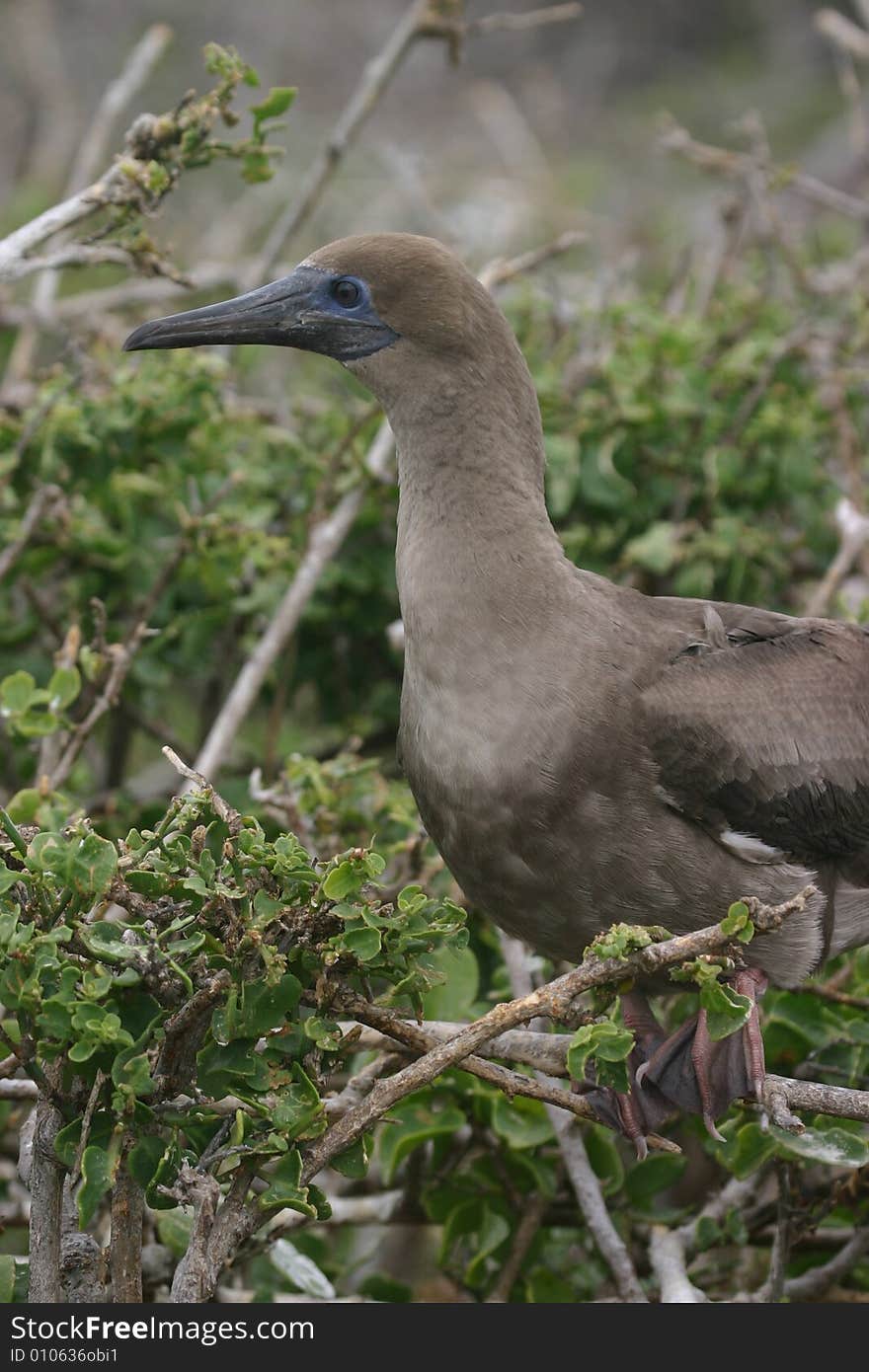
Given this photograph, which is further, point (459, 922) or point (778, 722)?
point (778, 722)

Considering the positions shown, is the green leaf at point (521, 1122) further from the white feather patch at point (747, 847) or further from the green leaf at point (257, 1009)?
the green leaf at point (257, 1009)

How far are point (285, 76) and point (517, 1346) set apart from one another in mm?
13637

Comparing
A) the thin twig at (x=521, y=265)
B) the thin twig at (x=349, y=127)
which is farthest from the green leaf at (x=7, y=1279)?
the thin twig at (x=349, y=127)

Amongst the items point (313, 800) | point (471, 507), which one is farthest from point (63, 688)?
point (471, 507)

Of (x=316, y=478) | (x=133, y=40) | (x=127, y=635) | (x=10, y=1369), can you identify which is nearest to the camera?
(x=10, y=1369)

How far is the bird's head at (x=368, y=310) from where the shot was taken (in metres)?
3.88

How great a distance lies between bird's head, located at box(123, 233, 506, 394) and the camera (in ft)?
12.7

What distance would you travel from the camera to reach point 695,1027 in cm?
366

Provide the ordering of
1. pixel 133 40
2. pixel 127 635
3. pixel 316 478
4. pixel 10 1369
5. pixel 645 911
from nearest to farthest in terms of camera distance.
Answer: pixel 10 1369, pixel 645 911, pixel 127 635, pixel 316 478, pixel 133 40

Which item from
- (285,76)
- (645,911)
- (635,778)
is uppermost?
(285,76)

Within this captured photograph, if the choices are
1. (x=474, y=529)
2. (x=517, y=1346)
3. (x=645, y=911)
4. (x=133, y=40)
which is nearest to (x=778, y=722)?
(x=645, y=911)

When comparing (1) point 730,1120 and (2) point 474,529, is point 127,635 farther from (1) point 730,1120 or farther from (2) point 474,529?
(1) point 730,1120

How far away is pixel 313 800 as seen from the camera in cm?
410

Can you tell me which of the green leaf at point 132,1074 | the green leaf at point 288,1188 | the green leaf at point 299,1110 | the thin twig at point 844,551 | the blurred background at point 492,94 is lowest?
the green leaf at point 288,1188
